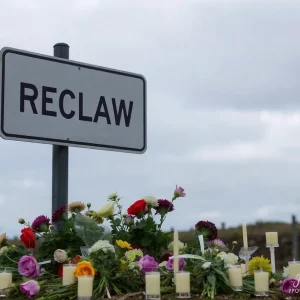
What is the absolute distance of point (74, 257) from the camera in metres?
3.53

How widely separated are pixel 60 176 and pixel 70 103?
42cm

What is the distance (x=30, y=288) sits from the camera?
3006mm

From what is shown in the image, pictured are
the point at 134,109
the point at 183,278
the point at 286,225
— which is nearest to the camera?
the point at 183,278

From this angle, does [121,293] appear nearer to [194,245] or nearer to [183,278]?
[183,278]

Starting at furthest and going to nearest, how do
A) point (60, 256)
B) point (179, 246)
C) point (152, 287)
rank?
point (179, 246) < point (60, 256) < point (152, 287)

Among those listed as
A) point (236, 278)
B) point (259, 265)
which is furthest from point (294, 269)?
point (236, 278)

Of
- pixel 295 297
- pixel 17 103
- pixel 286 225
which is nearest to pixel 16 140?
pixel 17 103

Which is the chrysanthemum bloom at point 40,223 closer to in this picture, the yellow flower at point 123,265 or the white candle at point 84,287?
the yellow flower at point 123,265

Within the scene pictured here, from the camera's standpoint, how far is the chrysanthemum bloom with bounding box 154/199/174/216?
3.83 m

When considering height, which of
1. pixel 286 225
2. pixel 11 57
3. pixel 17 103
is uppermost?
pixel 11 57

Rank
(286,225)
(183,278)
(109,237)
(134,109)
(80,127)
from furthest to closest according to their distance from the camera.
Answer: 1. (286,225)
2. (134,109)
3. (80,127)
4. (109,237)
5. (183,278)

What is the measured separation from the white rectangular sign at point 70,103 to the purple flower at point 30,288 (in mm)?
834

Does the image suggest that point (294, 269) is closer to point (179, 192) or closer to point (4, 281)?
point (179, 192)

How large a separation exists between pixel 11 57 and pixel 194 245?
1425 mm
